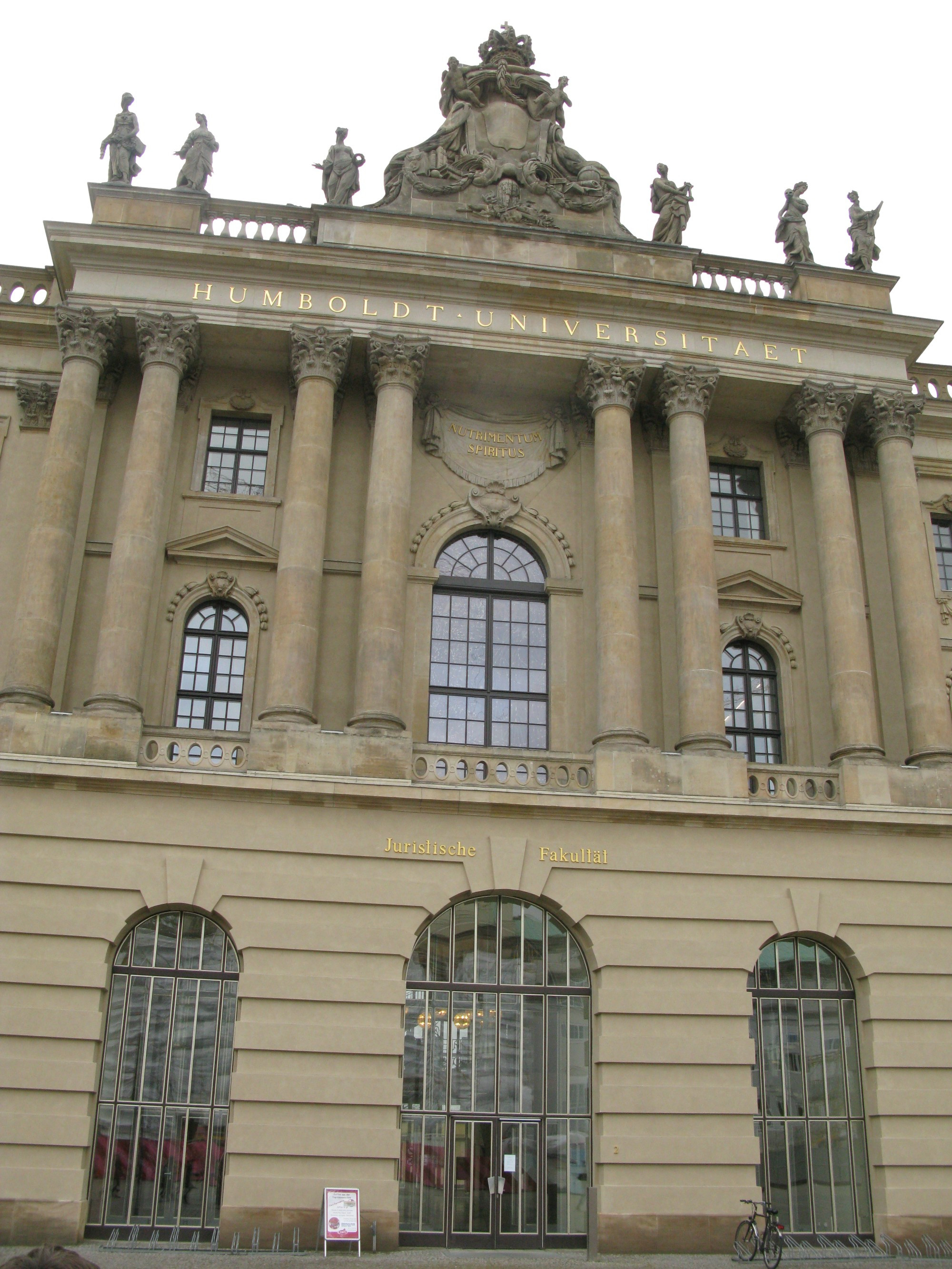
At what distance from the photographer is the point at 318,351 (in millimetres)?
24531

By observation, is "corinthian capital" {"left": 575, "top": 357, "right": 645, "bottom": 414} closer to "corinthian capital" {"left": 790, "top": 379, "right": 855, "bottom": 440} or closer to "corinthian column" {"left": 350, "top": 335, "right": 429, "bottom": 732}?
"corinthian column" {"left": 350, "top": 335, "right": 429, "bottom": 732}

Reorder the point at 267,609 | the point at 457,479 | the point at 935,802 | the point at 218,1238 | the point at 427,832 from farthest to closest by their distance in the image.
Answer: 1. the point at 457,479
2. the point at 267,609
3. the point at 935,802
4. the point at 427,832
5. the point at 218,1238

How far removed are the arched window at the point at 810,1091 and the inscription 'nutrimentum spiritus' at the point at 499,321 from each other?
503 inches

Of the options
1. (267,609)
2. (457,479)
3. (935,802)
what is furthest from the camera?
(457,479)

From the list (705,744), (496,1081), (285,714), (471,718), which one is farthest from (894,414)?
(496,1081)

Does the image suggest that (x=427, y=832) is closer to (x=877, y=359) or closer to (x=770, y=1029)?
(x=770, y=1029)

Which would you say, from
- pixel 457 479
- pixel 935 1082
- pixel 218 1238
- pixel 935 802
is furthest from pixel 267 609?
pixel 935 1082

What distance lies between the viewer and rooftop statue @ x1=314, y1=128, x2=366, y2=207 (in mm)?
26469

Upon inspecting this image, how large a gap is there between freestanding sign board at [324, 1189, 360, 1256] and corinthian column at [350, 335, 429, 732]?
769cm

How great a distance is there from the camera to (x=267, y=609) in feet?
78.8

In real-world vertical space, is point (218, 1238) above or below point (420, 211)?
below

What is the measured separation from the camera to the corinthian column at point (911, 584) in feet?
77.2

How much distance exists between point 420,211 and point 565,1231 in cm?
2076

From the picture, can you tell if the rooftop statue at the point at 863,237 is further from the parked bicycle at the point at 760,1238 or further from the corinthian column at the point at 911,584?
the parked bicycle at the point at 760,1238
